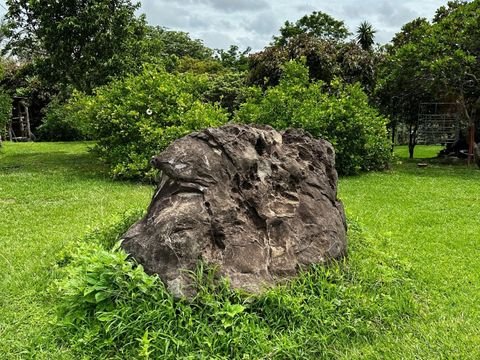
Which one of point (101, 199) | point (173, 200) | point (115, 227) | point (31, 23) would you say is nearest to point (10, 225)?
point (101, 199)

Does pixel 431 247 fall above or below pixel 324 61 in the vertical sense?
below

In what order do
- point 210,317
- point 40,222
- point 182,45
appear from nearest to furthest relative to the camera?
1. point 210,317
2. point 40,222
3. point 182,45

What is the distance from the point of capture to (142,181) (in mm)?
10227

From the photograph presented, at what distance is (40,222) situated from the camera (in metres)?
6.52

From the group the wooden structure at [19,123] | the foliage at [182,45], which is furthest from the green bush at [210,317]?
the foliage at [182,45]

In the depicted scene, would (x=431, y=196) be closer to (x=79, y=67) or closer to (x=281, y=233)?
(x=281, y=233)

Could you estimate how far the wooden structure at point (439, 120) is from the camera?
18453 mm

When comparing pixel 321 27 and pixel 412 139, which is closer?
pixel 412 139

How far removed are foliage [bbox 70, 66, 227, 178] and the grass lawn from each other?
0.63m

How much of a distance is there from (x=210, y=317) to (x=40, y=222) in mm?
4263

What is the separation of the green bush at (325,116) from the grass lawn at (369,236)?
0.66m

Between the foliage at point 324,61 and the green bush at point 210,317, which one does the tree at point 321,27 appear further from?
the green bush at point 210,317

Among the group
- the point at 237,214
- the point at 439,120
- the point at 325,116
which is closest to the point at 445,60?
the point at 325,116

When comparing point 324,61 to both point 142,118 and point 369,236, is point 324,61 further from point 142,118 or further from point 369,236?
point 369,236
